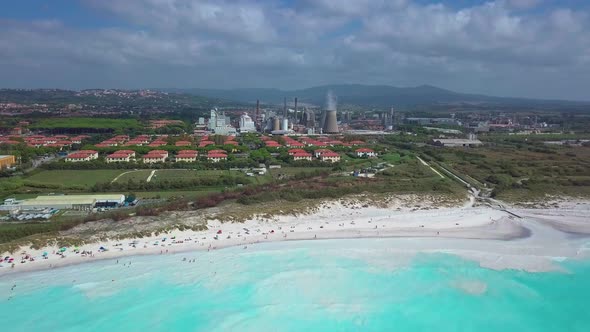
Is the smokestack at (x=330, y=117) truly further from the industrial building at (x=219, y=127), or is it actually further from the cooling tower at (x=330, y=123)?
the industrial building at (x=219, y=127)

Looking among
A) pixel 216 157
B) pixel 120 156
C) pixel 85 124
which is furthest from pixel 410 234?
pixel 85 124

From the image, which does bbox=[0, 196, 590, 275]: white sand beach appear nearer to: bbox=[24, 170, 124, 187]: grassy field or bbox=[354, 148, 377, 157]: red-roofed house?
bbox=[24, 170, 124, 187]: grassy field

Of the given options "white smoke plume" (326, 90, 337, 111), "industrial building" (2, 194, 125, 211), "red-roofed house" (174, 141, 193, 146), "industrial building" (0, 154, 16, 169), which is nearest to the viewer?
"industrial building" (2, 194, 125, 211)

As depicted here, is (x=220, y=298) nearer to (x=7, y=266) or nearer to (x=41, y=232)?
(x=7, y=266)

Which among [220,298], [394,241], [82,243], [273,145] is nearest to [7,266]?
[82,243]

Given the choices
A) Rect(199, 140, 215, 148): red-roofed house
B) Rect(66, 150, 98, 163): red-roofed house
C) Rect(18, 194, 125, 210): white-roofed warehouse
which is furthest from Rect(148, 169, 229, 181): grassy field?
Rect(199, 140, 215, 148): red-roofed house

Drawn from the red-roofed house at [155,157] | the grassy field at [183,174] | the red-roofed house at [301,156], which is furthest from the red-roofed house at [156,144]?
the red-roofed house at [301,156]

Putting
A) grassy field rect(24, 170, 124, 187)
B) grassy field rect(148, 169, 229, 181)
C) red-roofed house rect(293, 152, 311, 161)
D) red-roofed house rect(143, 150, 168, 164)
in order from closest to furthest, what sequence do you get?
grassy field rect(24, 170, 124, 187) < grassy field rect(148, 169, 229, 181) < red-roofed house rect(143, 150, 168, 164) < red-roofed house rect(293, 152, 311, 161)

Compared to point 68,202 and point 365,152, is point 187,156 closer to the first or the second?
point 68,202
